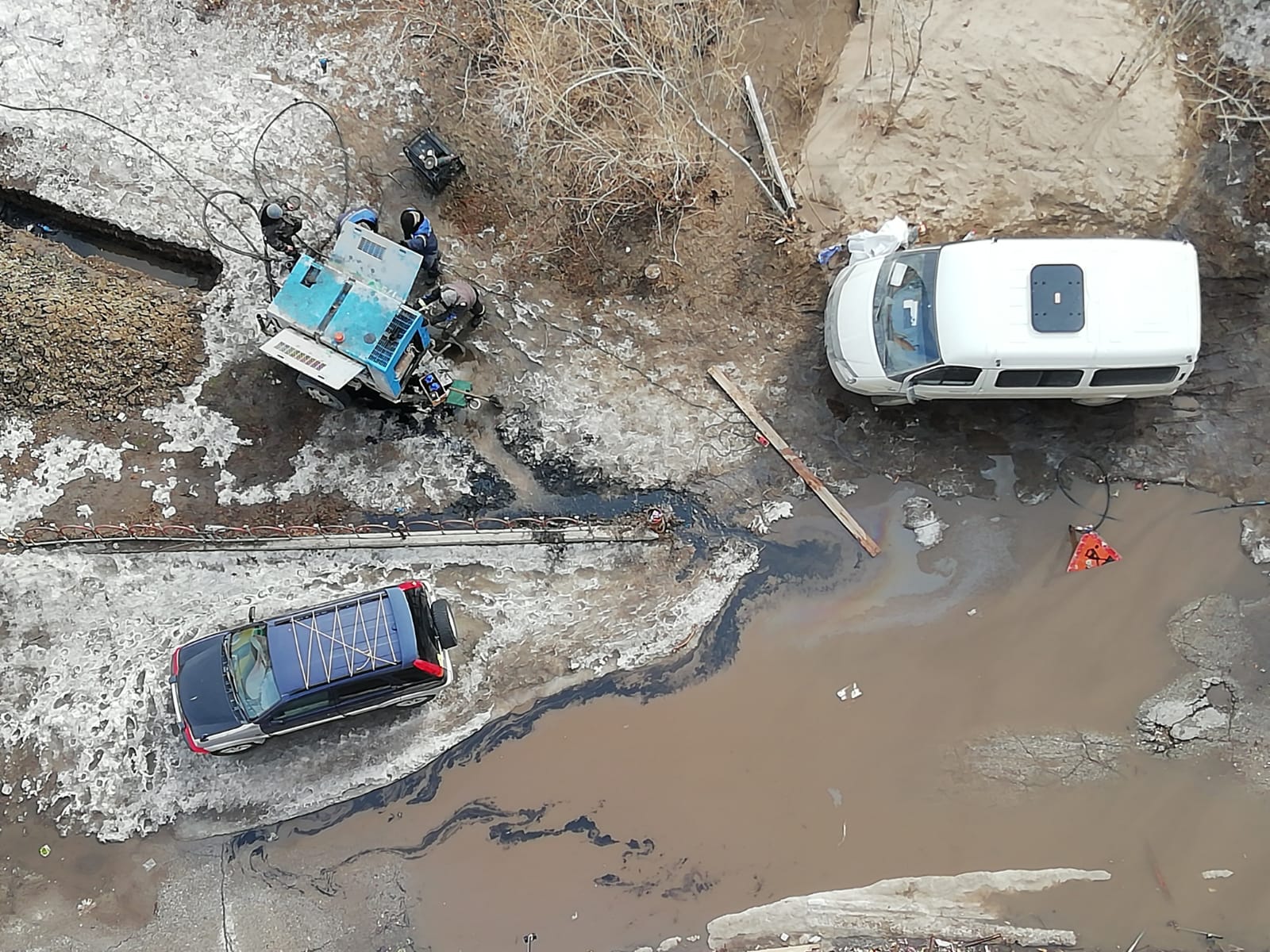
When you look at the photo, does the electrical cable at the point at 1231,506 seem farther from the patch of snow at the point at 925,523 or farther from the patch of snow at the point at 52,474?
the patch of snow at the point at 52,474

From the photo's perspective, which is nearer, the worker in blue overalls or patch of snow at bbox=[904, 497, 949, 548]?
the worker in blue overalls

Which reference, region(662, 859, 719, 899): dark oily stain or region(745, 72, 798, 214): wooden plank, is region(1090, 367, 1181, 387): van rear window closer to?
region(745, 72, 798, 214): wooden plank

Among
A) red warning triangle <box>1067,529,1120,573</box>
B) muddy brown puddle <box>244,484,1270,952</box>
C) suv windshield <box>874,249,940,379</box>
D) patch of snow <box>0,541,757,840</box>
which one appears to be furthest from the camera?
red warning triangle <box>1067,529,1120,573</box>

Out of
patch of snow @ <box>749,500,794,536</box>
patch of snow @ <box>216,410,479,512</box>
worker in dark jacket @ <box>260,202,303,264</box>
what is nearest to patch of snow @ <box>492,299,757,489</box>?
patch of snow @ <box>749,500,794,536</box>

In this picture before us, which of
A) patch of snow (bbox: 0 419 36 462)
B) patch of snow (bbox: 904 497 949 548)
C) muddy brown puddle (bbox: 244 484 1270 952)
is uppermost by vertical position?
patch of snow (bbox: 904 497 949 548)

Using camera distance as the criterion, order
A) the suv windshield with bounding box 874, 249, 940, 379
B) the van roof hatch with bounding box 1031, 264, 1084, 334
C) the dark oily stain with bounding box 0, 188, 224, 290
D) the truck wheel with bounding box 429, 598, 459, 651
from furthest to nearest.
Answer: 1. the dark oily stain with bounding box 0, 188, 224, 290
2. the truck wheel with bounding box 429, 598, 459, 651
3. the suv windshield with bounding box 874, 249, 940, 379
4. the van roof hatch with bounding box 1031, 264, 1084, 334

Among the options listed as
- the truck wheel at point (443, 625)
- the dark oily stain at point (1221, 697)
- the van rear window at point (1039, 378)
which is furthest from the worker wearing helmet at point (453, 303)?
the dark oily stain at point (1221, 697)

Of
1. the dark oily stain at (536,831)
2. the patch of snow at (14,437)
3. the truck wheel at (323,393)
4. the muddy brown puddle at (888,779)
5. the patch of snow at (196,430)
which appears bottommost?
the dark oily stain at (536,831)
